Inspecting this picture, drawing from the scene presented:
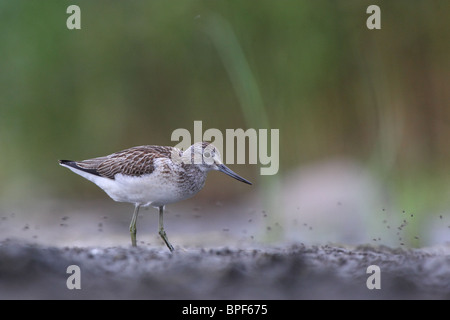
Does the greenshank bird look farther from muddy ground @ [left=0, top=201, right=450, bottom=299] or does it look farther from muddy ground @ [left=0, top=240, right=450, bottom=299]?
muddy ground @ [left=0, top=240, right=450, bottom=299]

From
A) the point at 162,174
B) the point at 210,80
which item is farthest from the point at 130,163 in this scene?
the point at 210,80

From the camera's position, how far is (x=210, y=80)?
457 inches

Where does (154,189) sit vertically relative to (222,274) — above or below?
above

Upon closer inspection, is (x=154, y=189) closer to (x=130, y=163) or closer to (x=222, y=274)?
(x=130, y=163)

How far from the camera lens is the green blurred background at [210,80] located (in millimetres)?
10547

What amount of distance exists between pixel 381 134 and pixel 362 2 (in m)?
2.74

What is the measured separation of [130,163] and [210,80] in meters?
4.85

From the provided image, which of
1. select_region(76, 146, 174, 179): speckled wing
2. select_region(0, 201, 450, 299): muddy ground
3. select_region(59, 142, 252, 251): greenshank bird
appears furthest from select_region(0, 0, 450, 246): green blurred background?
select_region(0, 201, 450, 299): muddy ground

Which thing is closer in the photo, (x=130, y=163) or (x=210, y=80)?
(x=130, y=163)

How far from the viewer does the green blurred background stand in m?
10.5

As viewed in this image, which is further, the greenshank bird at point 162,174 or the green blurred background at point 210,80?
the green blurred background at point 210,80

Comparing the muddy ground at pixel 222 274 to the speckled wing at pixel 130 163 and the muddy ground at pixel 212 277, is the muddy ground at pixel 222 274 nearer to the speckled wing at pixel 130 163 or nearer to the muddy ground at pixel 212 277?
the muddy ground at pixel 212 277

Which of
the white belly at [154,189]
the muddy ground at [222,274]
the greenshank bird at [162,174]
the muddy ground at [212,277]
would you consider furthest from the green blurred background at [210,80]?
the muddy ground at [212,277]

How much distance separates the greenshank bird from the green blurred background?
11.6ft
